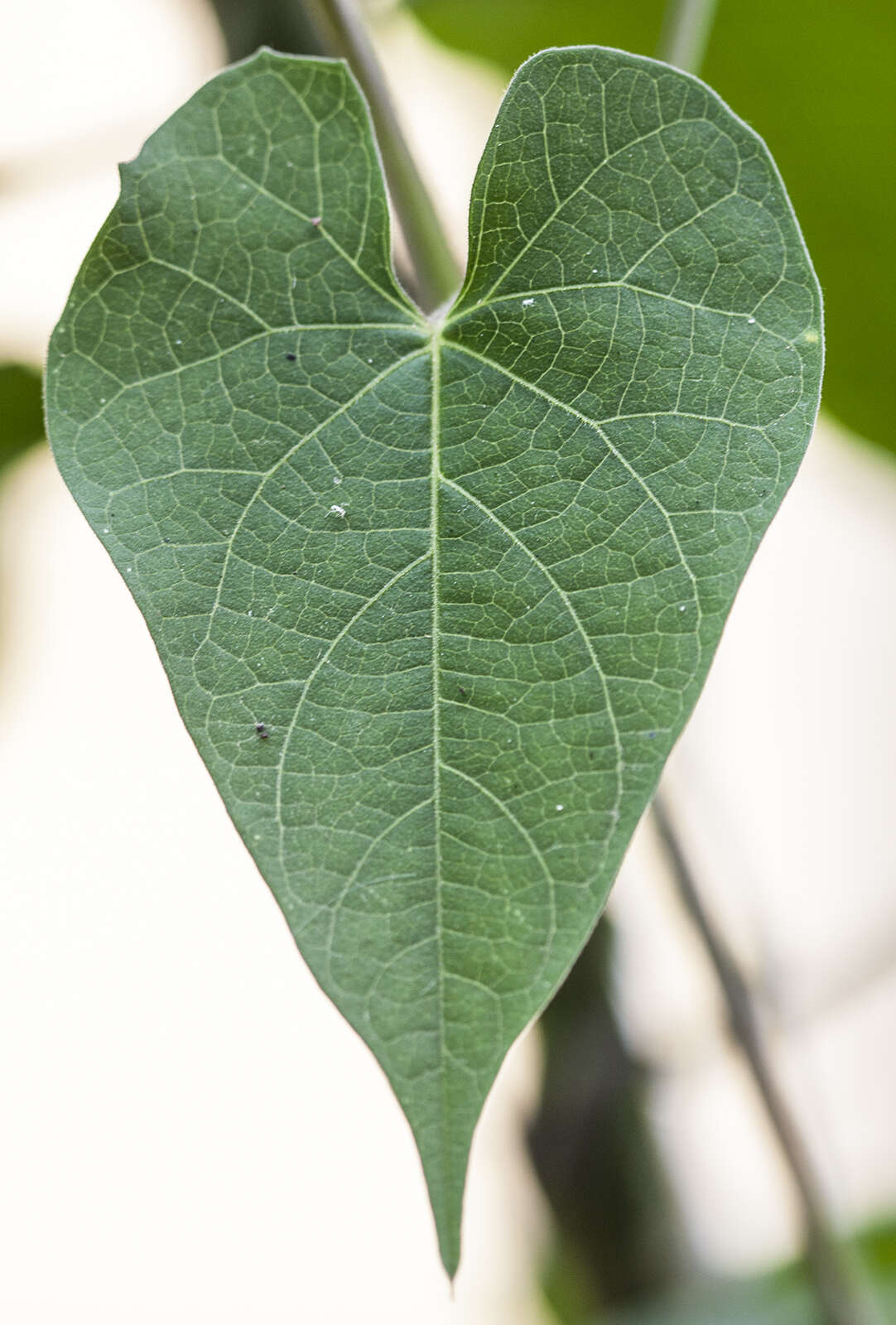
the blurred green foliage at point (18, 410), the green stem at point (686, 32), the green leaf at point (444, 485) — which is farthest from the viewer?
the blurred green foliage at point (18, 410)

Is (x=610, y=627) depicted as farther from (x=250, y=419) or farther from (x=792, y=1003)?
Answer: (x=792, y=1003)

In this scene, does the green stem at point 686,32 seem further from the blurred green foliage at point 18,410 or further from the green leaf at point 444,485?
the blurred green foliage at point 18,410

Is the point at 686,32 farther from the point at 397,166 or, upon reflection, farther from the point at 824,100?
the point at 824,100

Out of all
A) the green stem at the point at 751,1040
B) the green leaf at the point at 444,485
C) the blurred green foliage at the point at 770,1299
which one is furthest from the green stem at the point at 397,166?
the blurred green foliage at the point at 770,1299

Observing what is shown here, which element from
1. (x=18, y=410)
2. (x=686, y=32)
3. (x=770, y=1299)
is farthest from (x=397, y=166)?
(x=770, y=1299)

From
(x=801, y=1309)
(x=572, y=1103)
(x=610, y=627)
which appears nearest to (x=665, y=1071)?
(x=572, y=1103)

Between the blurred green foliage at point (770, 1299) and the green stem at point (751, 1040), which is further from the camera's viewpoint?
the blurred green foliage at point (770, 1299)
